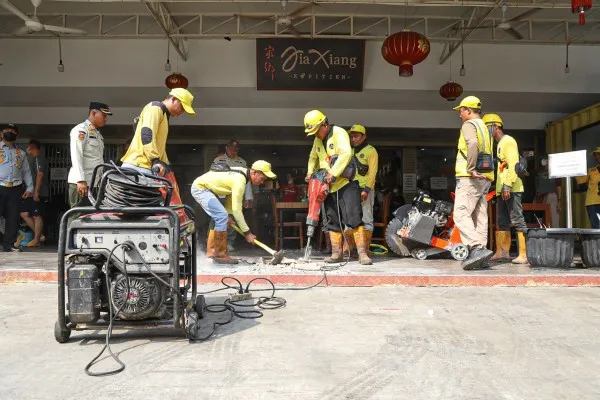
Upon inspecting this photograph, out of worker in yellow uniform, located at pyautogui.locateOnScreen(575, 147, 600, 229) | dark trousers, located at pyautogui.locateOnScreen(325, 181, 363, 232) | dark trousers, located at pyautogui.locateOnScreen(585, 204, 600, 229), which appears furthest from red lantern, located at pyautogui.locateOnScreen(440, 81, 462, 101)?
dark trousers, located at pyautogui.locateOnScreen(325, 181, 363, 232)

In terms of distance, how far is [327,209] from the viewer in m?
5.56

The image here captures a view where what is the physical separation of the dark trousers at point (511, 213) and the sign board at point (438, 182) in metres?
6.28

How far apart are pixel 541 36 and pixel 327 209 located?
6533 mm

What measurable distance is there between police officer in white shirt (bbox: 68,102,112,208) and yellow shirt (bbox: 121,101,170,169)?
3.37 ft

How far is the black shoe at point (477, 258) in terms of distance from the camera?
483cm

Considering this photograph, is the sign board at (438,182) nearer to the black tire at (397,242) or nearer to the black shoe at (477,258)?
the black tire at (397,242)

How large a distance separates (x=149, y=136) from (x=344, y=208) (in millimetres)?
2455

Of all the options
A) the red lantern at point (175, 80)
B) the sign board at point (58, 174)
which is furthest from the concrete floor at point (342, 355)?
the sign board at point (58, 174)

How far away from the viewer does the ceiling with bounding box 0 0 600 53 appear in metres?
7.80

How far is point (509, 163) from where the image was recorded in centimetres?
570

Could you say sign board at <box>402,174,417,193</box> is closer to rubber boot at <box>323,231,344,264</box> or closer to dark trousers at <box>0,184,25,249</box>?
rubber boot at <box>323,231,344,264</box>

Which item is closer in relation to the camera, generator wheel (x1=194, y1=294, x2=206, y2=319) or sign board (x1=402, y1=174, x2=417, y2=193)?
generator wheel (x1=194, y1=294, x2=206, y2=319)

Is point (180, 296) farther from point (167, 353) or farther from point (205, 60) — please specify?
point (205, 60)

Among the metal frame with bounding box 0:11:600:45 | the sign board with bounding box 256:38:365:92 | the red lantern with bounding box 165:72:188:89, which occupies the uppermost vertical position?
the metal frame with bounding box 0:11:600:45
